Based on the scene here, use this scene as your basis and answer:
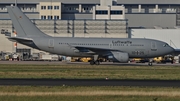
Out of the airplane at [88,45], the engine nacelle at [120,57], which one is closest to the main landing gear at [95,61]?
the airplane at [88,45]

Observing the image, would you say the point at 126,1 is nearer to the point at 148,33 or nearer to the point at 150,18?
the point at 150,18

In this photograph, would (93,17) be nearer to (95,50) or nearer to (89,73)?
(95,50)

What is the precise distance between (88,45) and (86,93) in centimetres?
4924

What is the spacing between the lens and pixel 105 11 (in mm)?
133500

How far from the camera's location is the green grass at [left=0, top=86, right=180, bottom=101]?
1220 inches

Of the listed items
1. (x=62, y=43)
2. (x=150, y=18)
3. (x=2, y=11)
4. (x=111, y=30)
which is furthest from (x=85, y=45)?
(x=2, y=11)

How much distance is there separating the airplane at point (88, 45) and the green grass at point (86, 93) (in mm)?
44344

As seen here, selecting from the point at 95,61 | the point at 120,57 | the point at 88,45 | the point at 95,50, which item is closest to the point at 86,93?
the point at 120,57

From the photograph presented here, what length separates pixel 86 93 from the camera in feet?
109

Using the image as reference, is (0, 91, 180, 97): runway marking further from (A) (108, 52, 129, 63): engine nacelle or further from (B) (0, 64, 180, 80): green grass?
(A) (108, 52, 129, 63): engine nacelle

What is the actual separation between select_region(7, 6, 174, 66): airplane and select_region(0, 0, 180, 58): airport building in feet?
109

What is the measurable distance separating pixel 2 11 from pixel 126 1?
3437cm

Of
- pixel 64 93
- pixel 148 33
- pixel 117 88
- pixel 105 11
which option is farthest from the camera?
pixel 105 11

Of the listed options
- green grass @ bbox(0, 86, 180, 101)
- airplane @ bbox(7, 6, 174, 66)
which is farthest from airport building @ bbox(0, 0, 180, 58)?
green grass @ bbox(0, 86, 180, 101)
